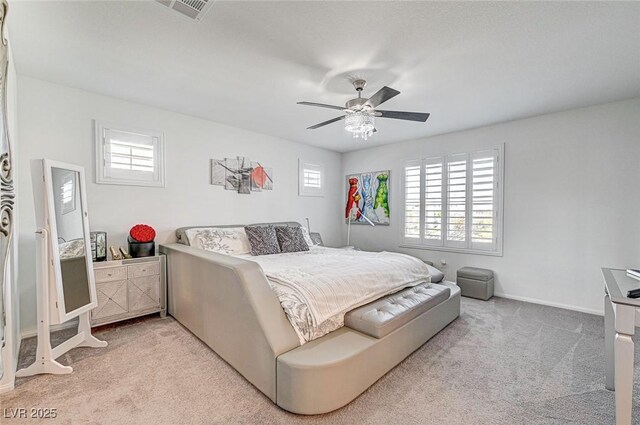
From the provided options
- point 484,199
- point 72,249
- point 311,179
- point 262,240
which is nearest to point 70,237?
point 72,249

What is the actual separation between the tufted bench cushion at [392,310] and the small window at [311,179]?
3.05 metres

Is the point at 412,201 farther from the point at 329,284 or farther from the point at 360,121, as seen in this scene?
the point at 329,284

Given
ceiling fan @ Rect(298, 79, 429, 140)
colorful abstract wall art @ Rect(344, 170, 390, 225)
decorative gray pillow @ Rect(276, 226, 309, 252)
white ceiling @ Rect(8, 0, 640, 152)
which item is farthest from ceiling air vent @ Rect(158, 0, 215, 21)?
colorful abstract wall art @ Rect(344, 170, 390, 225)

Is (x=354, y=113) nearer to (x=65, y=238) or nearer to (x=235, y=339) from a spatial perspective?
(x=235, y=339)

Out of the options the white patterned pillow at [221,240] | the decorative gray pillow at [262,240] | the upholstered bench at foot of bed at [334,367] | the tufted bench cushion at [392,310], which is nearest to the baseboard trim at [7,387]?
the white patterned pillow at [221,240]

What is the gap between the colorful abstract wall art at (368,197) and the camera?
5430 millimetres

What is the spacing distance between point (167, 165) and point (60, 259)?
1711 mm

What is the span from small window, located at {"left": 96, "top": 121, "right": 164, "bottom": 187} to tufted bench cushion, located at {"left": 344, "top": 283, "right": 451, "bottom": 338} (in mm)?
2992

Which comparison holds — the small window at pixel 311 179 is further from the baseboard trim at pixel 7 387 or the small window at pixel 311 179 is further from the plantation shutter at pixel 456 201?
the baseboard trim at pixel 7 387

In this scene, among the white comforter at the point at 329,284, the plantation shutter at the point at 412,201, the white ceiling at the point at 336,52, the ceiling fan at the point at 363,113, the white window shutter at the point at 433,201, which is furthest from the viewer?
the plantation shutter at the point at 412,201

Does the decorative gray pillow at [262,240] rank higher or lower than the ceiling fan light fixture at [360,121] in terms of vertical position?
lower

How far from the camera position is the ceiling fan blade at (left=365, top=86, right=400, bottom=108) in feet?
7.52

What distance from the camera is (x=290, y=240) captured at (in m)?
4.06

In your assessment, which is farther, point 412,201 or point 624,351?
point 412,201
